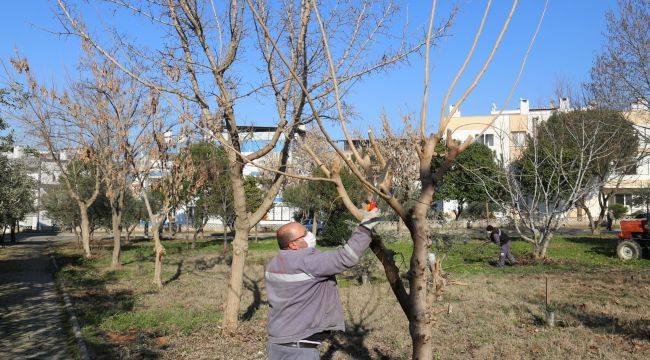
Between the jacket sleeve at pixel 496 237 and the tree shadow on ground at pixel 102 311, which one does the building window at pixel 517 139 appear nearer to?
the jacket sleeve at pixel 496 237

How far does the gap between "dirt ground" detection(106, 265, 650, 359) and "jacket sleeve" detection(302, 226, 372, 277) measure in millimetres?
1807

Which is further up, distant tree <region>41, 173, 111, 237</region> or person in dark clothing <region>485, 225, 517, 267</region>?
distant tree <region>41, 173, 111, 237</region>

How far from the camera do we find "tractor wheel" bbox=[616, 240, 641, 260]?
19.0 metres

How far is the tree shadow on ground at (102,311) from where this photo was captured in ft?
24.4

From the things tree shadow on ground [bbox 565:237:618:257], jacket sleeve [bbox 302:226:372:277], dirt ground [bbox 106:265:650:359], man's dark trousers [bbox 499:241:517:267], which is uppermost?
jacket sleeve [bbox 302:226:372:277]

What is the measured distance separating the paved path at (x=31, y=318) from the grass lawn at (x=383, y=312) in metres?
0.45

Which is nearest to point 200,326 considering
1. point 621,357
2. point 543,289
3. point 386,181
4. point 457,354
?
point 457,354

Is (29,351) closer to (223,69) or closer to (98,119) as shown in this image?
(223,69)

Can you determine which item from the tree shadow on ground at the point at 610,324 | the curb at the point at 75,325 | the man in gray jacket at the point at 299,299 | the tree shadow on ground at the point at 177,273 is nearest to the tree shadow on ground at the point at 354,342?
the curb at the point at 75,325

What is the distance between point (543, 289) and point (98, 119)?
1208cm

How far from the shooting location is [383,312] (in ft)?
31.9

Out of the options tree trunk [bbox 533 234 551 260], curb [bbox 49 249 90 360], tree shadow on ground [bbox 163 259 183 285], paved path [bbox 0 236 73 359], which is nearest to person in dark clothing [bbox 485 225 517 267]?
tree trunk [bbox 533 234 551 260]

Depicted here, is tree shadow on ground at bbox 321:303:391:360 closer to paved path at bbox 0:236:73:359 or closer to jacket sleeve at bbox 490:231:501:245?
paved path at bbox 0:236:73:359

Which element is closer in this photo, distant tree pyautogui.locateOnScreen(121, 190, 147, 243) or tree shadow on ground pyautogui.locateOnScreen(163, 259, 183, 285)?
tree shadow on ground pyautogui.locateOnScreen(163, 259, 183, 285)
